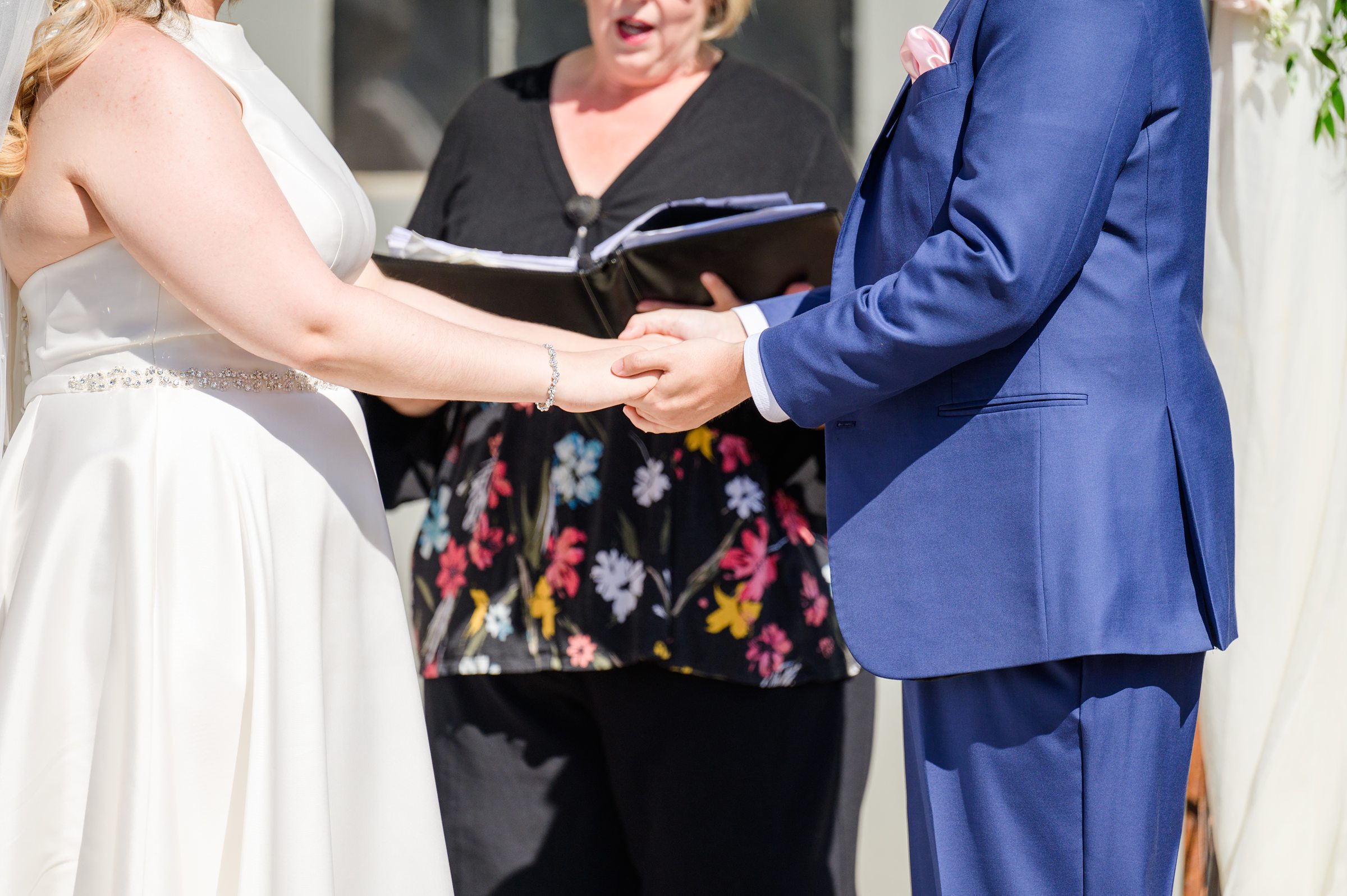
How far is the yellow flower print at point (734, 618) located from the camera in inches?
81.0

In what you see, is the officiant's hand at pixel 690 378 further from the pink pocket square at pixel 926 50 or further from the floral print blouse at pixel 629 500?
the pink pocket square at pixel 926 50

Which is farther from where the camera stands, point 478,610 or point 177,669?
point 478,610

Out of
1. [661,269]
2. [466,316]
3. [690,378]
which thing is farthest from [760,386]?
[466,316]

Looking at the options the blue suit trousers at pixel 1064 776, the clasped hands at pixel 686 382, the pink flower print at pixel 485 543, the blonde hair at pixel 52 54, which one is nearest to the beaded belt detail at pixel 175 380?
the blonde hair at pixel 52 54

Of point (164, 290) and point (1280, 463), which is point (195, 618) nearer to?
point (164, 290)

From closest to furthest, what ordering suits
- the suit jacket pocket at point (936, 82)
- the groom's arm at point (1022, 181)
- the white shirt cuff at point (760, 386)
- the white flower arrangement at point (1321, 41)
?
the groom's arm at point (1022, 181) → the suit jacket pocket at point (936, 82) → the white shirt cuff at point (760, 386) → the white flower arrangement at point (1321, 41)

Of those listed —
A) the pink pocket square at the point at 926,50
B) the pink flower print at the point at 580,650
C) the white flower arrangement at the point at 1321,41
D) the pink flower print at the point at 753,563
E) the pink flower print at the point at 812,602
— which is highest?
the white flower arrangement at the point at 1321,41

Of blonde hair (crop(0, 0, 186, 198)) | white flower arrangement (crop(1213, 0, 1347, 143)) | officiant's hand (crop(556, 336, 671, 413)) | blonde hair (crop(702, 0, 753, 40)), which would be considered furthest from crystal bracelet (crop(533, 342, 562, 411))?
white flower arrangement (crop(1213, 0, 1347, 143))

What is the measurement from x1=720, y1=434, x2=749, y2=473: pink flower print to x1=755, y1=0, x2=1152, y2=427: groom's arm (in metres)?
0.63

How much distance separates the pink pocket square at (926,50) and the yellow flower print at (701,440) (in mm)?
744

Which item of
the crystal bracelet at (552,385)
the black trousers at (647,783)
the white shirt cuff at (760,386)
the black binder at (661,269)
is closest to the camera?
the white shirt cuff at (760,386)

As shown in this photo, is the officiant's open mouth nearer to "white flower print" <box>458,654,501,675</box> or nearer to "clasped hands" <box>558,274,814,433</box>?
"clasped hands" <box>558,274,814,433</box>

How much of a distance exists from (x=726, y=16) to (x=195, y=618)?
1.49m

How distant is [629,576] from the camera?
2094 millimetres
